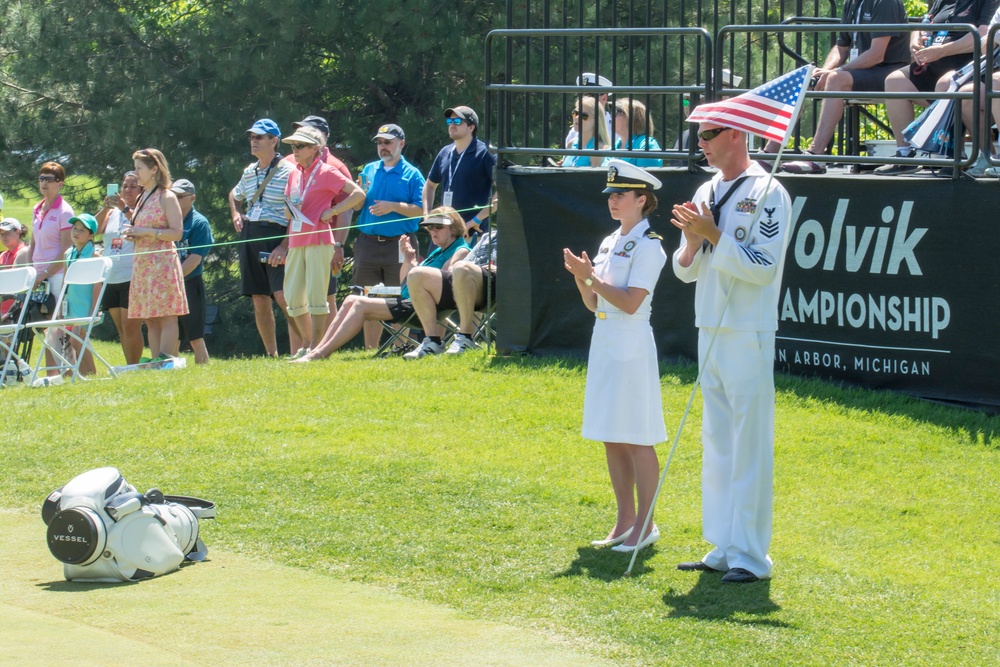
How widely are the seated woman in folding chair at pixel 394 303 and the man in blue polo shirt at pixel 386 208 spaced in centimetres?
75

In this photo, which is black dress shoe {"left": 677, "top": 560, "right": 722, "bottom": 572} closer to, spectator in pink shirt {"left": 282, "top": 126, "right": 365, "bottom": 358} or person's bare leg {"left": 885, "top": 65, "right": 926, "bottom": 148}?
person's bare leg {"left": 885, "top": 65, "right": 926, "bottom": 148}

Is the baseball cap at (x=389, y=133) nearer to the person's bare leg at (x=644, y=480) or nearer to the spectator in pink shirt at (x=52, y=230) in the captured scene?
the spectator in pink shirt at (x=52, y=230)

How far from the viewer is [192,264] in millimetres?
12375

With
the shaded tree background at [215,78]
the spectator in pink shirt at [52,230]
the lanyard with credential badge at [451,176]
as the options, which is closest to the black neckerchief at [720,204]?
the lanyard with credential badge at [451,176]

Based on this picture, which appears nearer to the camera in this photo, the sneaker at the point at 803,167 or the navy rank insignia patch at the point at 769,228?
the navy rank insignia patch at the point at 769,228

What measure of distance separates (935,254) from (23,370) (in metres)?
8.44

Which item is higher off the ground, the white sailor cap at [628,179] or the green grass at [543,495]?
the white sailor cap at [628,179]

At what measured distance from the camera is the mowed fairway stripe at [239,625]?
4.77 metres

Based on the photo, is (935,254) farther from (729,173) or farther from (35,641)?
(35,641)

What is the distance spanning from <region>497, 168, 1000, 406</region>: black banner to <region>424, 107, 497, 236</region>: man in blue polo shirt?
1328 mm

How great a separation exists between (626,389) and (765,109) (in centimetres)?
138

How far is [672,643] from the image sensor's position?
4.95m

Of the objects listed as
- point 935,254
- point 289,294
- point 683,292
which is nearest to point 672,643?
point 935,254

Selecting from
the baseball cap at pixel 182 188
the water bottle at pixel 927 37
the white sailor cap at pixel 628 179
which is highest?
the water bottle at pixel 927 37
